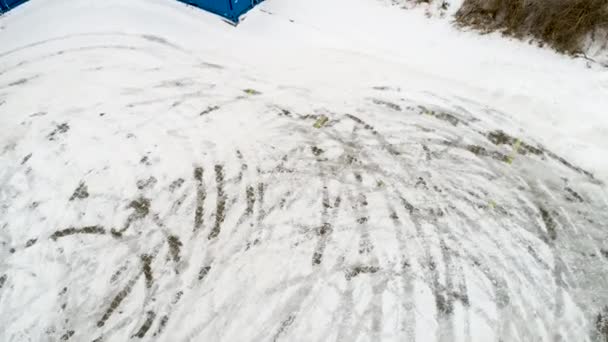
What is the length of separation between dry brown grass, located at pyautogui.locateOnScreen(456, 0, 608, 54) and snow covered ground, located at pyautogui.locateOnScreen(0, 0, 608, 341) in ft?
0.91

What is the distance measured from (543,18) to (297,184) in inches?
166

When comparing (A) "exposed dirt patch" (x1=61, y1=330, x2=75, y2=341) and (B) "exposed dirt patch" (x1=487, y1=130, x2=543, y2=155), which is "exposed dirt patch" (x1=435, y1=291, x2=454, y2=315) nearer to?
(B) "exposed dirt patch" (x1=487, y1=130, x2=543, y2=155)

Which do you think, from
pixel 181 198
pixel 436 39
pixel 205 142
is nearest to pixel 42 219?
pixel 181 198

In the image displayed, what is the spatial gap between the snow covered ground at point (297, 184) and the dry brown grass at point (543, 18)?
0.91 ft

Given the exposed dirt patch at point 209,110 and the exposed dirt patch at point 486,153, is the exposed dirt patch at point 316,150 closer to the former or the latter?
the exposed dirt patch at point 209,110

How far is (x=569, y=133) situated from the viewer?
404 cm

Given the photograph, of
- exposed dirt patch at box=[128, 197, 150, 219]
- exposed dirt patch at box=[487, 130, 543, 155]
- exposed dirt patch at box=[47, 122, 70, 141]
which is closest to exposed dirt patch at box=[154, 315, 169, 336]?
exposed dirt patch at box=[128, 197, 150, 219]

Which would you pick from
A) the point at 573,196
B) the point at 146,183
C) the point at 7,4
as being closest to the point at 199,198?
the point at 146,183

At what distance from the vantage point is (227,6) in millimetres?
5680

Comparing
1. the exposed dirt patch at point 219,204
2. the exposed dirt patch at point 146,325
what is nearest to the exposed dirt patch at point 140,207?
the exposed dirt patch at point 219,204

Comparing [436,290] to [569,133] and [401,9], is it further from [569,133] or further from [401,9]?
[401,9]

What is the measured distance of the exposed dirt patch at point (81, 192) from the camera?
379cm

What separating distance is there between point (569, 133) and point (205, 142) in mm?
4088

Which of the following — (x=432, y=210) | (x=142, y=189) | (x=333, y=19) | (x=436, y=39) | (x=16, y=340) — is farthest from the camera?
(x=333, y=19)
